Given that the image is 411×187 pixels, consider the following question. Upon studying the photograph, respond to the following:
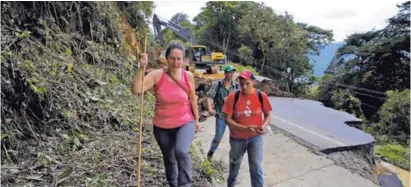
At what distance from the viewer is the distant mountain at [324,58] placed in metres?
36.2

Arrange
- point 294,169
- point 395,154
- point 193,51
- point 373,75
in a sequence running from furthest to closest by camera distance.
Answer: point 373,75
point 193,51
point 395,154
point 294,169

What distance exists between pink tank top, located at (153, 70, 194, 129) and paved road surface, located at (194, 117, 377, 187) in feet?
5.60

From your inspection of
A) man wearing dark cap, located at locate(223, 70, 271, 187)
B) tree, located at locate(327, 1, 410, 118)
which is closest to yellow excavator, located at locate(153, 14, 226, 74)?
man wearing dark cap, located at locate(223, 70, 271, 187)

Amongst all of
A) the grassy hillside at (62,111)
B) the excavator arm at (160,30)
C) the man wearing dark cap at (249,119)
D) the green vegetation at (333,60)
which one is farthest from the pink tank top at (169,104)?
the green vegetation at (333,60)

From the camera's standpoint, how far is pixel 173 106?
3568mm

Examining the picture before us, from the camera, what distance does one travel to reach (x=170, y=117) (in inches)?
140

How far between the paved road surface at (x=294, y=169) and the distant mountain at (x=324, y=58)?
2925cm

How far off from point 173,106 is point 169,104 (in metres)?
A: 0.04

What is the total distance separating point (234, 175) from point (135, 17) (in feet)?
32.3

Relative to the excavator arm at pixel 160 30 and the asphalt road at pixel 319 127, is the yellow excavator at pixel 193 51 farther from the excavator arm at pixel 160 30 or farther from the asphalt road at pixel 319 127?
the asphalt road at pixel 319 127

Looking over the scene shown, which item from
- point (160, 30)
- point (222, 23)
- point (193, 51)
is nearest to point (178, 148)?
point (160, 30)

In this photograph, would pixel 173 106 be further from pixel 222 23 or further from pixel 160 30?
pixel 222 23

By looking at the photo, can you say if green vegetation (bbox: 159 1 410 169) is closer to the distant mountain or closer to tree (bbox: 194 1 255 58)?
tree (bbox: 194 1 255 58)

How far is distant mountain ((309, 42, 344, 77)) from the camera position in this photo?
119 feet
